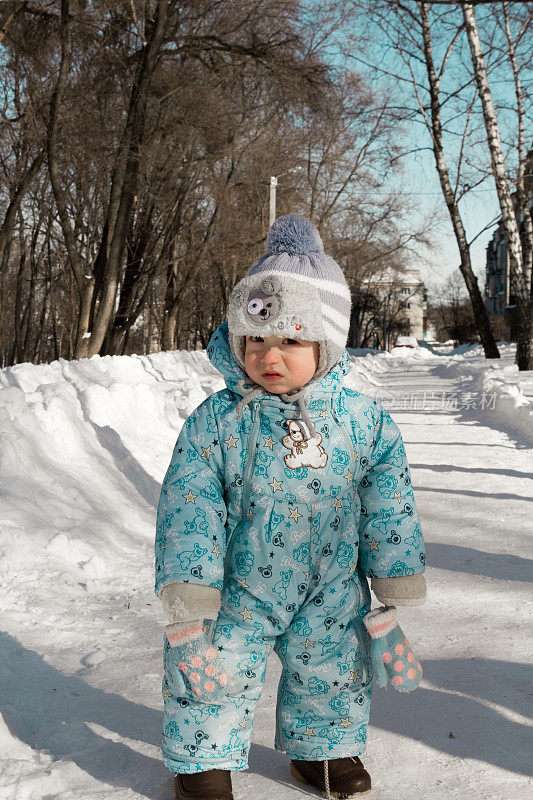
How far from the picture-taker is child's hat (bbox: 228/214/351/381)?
215 centimetres

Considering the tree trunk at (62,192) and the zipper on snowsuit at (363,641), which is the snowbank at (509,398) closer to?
the tree trunk at (62,192)

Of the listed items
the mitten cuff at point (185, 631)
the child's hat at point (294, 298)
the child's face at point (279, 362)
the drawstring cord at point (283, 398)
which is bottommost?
the mitten cuff at point (185, 631)

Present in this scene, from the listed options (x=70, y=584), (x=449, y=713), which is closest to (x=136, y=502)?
(x=70, y=584)

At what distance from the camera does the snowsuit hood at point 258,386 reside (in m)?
2.16

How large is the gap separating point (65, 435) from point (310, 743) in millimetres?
3570

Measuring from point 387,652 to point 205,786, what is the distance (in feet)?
1.94

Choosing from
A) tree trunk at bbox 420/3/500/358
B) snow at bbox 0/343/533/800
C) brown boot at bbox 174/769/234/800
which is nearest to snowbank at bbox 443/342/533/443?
snow at bbox 0/343/533/800

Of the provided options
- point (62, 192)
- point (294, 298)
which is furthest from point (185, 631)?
point (62, 192)

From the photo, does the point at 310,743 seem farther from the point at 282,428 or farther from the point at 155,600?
the point at 155,600

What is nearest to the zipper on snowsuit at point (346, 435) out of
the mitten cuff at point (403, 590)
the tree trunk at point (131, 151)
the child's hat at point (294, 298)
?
the child's hat at point (294, 298)

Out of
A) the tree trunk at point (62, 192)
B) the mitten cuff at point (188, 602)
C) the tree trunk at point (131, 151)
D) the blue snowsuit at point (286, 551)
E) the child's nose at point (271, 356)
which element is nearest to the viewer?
the mitten cuff at point (188, 602)

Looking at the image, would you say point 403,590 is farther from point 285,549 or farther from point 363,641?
point 285,549

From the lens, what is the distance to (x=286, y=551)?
206 centimetres

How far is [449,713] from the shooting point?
2.61 metres
